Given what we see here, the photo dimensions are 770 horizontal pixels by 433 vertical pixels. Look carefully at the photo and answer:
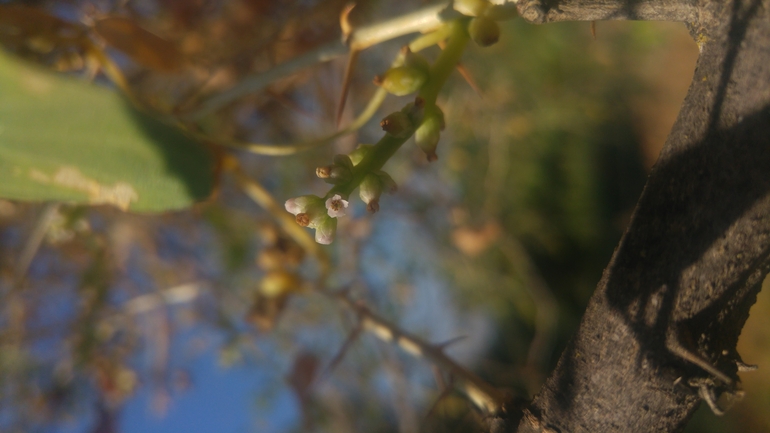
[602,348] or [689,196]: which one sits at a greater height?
[689,196]

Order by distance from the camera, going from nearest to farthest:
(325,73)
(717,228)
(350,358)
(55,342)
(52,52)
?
(717,228) → (52,52) → (325,73) → (55,342) → (350,358)

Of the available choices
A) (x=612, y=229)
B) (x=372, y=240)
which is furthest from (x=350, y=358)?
(x=612, y=229)

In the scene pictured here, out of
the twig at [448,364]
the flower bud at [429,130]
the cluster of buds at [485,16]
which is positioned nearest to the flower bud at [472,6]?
the cluster of buds at [485,16]

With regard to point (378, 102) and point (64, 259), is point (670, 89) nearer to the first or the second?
point (378, 102)

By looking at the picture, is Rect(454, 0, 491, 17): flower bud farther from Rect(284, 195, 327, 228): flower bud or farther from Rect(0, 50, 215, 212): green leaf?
Rect(0, 50, 215, 212): green leaf

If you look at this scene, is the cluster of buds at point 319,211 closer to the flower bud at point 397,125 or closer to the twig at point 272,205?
the flower bud at point 397,125

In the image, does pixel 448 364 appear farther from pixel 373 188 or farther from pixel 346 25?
pixel 346 25

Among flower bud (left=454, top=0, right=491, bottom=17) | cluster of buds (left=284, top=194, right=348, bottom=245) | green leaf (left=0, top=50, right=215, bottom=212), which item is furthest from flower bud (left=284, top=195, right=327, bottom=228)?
green leaf (left=0, top=50, right=215, bottom=212)
